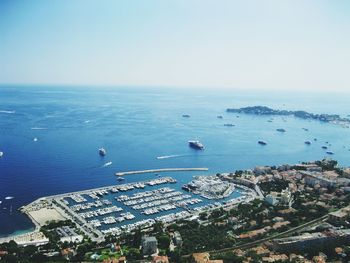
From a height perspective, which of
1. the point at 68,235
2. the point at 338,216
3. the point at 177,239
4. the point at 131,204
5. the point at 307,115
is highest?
the point at 307,115

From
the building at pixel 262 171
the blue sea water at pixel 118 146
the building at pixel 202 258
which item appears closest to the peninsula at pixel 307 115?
the blue sea water at pixel 118 146

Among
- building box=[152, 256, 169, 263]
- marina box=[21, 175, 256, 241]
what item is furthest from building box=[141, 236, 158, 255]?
marina box=[21, 175, 256, 241]

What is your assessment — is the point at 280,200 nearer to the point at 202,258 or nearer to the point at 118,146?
the point at 202,258

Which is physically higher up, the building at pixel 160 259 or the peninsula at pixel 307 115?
the peninsula at pixel 307 115

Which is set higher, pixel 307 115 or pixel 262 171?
pixel 307 115

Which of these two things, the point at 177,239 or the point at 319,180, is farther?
the point at 319,180

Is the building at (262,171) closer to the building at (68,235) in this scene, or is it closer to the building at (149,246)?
the building at (149,246)

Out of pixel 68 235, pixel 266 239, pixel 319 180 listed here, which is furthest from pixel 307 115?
pixel 68 235

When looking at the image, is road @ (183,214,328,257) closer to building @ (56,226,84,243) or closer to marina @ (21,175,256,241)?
marina @ (21,175,256,241)

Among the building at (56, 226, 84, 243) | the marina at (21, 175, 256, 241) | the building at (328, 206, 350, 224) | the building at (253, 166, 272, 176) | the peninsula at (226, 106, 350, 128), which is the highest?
the peninsula at (226, 106, 350, 128)
